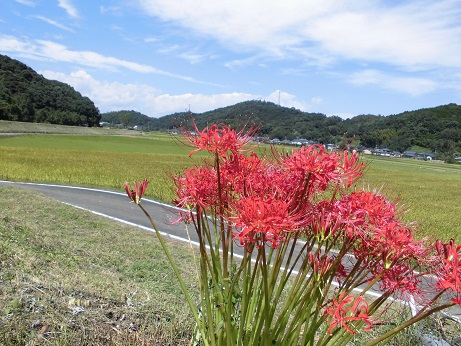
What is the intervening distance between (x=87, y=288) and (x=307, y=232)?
308 centimetres

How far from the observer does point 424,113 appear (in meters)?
153

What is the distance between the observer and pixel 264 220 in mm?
1831

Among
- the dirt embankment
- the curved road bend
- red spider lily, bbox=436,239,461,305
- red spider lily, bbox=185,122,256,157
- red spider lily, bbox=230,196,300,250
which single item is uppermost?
red spider lily, bbox=185,122,256,157

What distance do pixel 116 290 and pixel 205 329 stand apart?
2.63 m

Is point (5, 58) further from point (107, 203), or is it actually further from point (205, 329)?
point (205, 329)

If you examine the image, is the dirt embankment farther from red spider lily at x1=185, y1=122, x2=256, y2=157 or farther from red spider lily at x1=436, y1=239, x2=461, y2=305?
red spider lily at x1=436, y1=239, x2=461, y2=305

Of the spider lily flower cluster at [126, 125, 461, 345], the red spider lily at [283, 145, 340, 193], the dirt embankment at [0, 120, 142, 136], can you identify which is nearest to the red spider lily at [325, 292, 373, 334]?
the spider lily flower cluster at [126, 125, 461, 345]

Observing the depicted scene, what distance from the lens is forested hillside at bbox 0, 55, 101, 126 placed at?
90.0 metres

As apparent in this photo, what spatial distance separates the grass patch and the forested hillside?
271 ft

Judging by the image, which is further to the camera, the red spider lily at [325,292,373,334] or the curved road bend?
the curved road bend

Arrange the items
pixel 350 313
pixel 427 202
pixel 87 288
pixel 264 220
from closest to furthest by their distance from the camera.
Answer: pixel 264 220 < pixel 350 313 < pixel 87 288 < pixel 427 202

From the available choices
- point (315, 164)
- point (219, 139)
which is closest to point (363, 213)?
point (315, 164)


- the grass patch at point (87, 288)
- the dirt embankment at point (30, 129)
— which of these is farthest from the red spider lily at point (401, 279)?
the dirt embankment at point (30, 129)

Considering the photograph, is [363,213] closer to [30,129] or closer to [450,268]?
[450,268]
